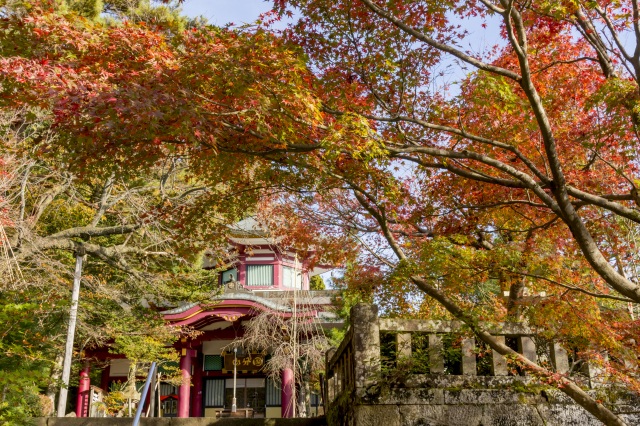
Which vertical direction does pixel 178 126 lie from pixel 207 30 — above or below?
below

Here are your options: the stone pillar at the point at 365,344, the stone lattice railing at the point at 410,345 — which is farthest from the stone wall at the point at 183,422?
the stone pillar at the point at 365,344

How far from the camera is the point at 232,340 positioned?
24031 mm

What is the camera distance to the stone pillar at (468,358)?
804 cm

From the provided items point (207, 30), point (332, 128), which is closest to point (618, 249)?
point (332, 128)

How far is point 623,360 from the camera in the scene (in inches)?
318

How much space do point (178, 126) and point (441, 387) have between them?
4764 millimetres

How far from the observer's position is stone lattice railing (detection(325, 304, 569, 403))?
7812 millimetres

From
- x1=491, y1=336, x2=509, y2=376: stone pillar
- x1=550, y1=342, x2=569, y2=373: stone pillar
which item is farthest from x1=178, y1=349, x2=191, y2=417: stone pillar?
x1=550, y1=342, x2=569, y2=373: stone pillar

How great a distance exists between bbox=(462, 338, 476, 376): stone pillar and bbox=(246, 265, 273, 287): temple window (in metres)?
19.6

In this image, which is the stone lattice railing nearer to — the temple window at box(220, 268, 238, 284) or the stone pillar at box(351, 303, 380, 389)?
the stone pillar at box(351, 303, 380, 389)

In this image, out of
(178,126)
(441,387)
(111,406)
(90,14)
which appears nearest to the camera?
(178,126)

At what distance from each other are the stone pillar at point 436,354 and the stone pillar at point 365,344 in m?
0.74

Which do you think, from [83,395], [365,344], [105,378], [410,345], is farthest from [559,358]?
[105,378]

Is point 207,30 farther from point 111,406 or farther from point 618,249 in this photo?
point 111,406
